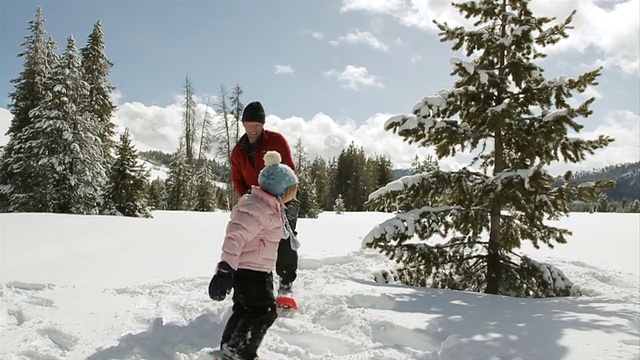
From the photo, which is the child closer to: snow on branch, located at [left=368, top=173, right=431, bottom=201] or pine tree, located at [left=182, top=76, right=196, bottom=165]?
snow on branch, located at [left=368, top=173, right=431, bottom=201]

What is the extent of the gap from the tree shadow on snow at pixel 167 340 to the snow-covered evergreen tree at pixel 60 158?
64.4ft

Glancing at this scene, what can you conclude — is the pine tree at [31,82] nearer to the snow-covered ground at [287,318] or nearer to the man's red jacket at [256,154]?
the snow-covered ground at [287,318]

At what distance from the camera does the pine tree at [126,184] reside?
74.0ft

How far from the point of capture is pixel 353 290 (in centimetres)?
537

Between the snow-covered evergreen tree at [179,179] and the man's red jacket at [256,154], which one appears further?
the snow-covered evergreen tree at [179,179]

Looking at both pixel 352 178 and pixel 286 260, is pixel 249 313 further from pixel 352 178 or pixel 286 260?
pixel 352 178

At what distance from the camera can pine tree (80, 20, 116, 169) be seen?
2688cm

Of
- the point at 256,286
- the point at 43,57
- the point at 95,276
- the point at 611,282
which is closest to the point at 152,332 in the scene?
Answer: the point at 256,286

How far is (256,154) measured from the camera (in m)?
4.75

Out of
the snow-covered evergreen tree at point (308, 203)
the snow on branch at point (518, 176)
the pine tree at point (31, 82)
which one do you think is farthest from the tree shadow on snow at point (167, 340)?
the snow-covered evergreen tree at point (308, 203)

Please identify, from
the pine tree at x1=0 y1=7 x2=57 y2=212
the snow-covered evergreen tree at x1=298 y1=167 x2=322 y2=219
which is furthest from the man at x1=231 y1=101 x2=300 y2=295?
the snow-covered evergreen tree at x1=298 y1=167 x2=322 y2=219

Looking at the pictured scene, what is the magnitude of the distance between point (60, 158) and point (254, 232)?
21.2 metres

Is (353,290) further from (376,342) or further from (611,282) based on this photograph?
(611,282)

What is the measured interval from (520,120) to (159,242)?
285 inches
